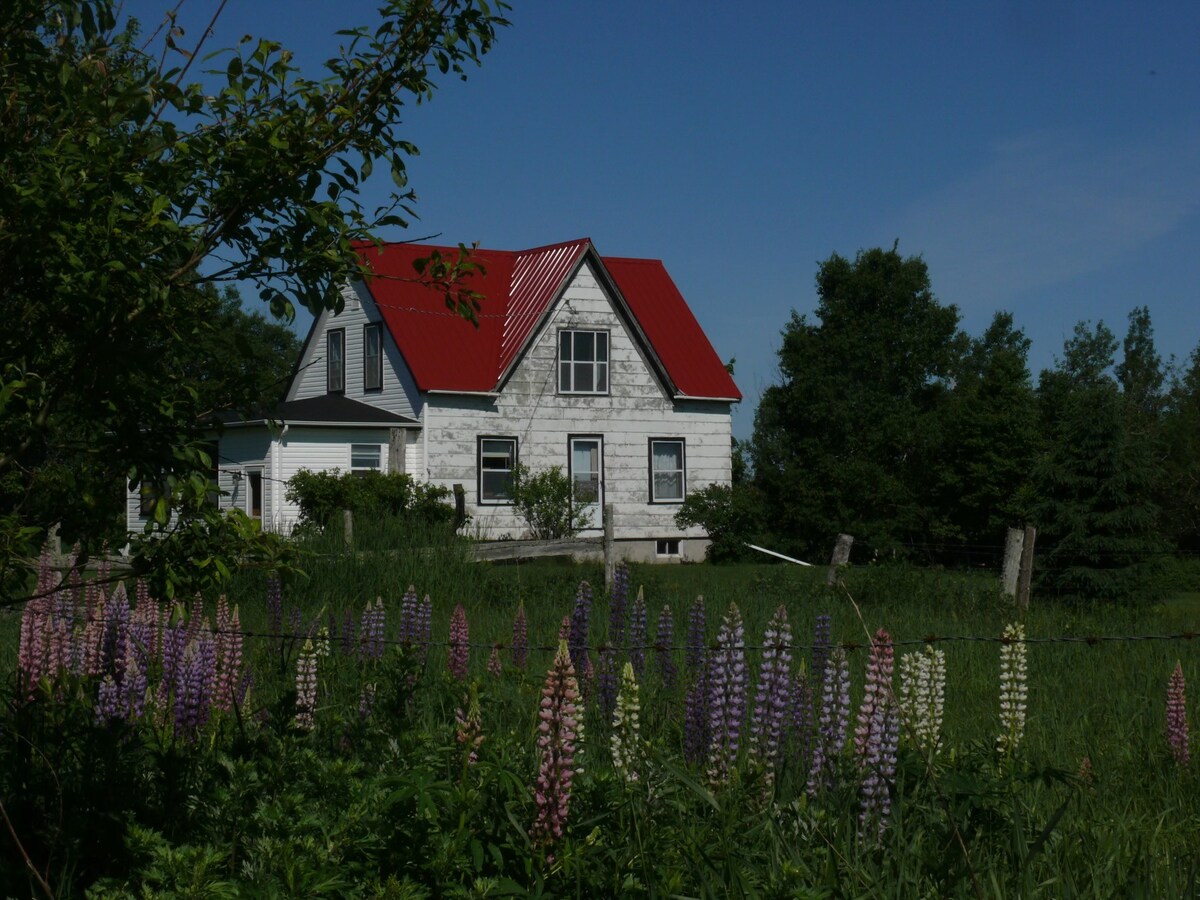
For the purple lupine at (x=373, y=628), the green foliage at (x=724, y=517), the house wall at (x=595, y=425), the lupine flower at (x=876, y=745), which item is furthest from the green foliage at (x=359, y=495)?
the lupine flower at (x=876, y=745)

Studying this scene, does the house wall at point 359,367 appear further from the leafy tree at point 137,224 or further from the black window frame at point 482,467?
the leafy tree at point 137,224

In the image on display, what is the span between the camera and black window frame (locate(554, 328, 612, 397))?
3300 cm

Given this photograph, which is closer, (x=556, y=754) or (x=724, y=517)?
(x=556, y=754)

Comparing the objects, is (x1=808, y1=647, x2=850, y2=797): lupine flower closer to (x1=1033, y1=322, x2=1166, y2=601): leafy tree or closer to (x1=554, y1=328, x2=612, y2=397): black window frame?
(x1=1033, y1=322, x2=1166, y2=601): leafy tree

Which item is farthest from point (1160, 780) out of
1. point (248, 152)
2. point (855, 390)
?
point (855, 390)

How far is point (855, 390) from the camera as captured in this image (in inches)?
1766

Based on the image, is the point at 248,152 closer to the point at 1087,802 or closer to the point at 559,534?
the point at 1087,802

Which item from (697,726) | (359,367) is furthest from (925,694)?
(359,367)

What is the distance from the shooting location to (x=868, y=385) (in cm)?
4647

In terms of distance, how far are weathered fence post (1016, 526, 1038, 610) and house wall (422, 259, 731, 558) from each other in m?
16.8

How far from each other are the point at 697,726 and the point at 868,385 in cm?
4215

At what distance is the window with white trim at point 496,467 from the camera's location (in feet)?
105

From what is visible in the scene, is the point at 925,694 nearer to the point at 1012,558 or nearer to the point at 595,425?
the point at 1012,558

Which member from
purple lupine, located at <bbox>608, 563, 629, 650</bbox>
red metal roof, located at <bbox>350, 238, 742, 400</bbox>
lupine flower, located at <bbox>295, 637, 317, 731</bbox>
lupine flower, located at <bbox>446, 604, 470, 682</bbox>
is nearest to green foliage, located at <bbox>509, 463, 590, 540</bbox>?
red metal roof, located at <bbox>350, 238, 742, 400</bbox>
